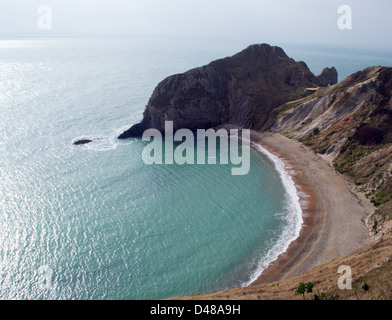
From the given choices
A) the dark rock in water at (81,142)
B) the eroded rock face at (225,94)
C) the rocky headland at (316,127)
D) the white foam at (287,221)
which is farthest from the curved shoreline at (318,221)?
the dark rock in water at (81,142)

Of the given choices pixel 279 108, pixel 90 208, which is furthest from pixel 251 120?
pixel 90 208

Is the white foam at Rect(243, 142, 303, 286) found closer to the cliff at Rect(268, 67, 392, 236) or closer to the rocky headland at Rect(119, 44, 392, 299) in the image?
the rocky headland at Rect(119, 44, 392, 299)

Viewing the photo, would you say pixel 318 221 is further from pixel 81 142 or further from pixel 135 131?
pixel 81 142

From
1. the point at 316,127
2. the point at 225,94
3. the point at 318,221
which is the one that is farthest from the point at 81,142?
the point at 316,127

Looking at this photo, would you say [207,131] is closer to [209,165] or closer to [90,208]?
[209,165]

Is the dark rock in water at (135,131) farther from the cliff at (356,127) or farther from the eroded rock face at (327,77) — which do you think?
the eroded rock face at (327,77)

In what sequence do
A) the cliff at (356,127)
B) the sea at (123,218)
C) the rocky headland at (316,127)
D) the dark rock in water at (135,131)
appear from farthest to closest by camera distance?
the dark rock in water at (135,131) < the cliff at (356,127) < the rocky headland at (316,127) < the sea at (123,218)
